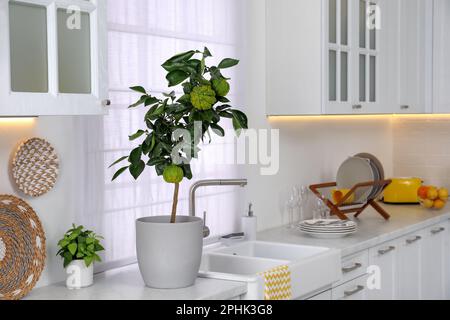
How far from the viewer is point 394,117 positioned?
520 centimetres

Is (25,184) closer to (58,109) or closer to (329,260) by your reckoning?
(58,109)

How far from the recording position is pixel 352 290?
3262 mm

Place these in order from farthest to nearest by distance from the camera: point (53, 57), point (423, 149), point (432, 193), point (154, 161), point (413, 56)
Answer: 1. point (423, 149)
2. point (413, 56)
3. point (432, 193)
4. point (154, 161)
5. point (53, 57)

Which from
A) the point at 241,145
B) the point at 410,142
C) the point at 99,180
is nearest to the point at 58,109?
the point at 99,180

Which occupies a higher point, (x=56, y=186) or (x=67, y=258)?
(x=56, y=186)

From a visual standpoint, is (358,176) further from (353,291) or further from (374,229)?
(353,291)

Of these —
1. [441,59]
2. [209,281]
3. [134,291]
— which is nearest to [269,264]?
[209,281]

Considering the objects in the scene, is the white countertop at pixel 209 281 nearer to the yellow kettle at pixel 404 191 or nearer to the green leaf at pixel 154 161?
the green leaf at pixel 154 161

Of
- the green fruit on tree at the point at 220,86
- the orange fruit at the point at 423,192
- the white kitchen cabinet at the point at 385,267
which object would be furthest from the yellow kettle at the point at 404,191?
the green fruit on tree at the point at 220,86

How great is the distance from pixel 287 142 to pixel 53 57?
6.57ft

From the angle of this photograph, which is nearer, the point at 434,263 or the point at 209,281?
the point at 209,281

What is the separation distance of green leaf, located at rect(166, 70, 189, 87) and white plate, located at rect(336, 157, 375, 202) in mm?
1874

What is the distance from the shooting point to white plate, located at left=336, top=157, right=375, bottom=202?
13.1 ft

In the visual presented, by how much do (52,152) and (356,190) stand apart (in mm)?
2028
